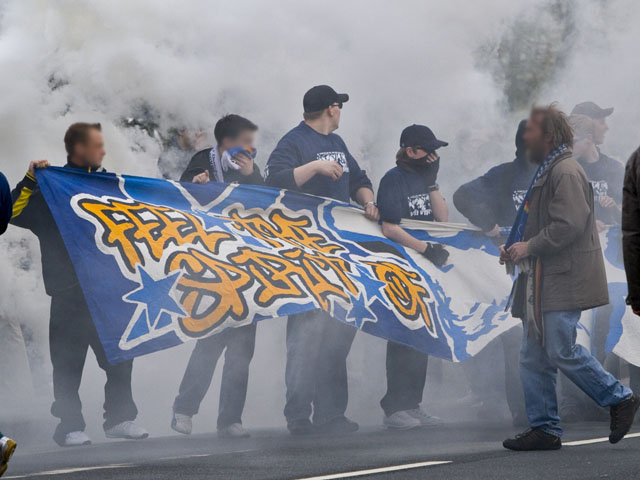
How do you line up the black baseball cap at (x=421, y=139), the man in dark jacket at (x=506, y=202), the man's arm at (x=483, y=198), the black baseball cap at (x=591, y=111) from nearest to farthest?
the man in dark jacket at (x=506, y=202) < the black baseball cap at (x=421, y=139) < the man's arm at (x=483, y=198) < the black baseball cap at (x=591, y=111)

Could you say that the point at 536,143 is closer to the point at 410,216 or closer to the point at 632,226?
the point at 410,216

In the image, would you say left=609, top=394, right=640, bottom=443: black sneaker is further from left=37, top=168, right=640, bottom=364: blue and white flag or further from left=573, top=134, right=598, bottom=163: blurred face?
left=573, top=134, right=598, bottom=163: blurred face

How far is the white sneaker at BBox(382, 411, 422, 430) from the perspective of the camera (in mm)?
6508

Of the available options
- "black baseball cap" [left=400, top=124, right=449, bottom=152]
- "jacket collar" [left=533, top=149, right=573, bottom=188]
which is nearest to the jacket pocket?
"jacket collar" [left=533, top=149, right=573, bottom=188]

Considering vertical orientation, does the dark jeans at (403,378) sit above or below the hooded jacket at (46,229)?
below

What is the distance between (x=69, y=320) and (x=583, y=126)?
11.7 feet

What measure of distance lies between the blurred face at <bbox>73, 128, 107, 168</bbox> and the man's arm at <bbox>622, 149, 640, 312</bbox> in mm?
3177

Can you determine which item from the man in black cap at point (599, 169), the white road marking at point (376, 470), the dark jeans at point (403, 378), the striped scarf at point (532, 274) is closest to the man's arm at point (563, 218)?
the striped scarf at point (532, 274)

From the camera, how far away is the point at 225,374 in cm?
628

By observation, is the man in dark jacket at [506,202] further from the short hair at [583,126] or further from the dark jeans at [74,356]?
the dark jeans at [74,356]

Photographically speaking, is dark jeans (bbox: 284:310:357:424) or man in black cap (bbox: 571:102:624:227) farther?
man in black cap (bbox: 571:102:624:227)

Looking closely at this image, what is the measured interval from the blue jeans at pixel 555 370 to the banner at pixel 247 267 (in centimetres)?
117

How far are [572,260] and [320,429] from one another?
1849mm

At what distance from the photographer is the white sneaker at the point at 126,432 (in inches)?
231
